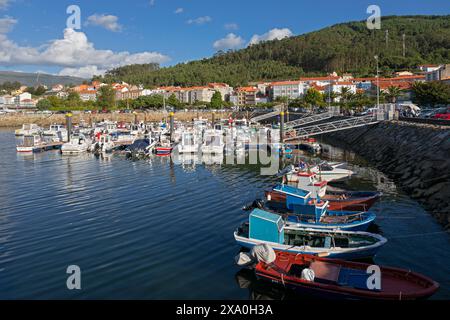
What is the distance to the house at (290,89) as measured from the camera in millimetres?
140750

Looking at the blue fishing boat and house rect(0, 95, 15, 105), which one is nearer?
the blue fishing boat

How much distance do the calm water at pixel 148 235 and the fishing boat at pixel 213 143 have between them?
11833mm

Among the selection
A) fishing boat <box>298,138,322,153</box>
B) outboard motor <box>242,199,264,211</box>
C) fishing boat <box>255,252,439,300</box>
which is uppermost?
fishing boat <box>298,138,322,153</box>

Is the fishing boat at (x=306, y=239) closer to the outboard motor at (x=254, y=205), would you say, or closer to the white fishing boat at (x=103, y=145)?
the outboard motor at (x=254, y=205)

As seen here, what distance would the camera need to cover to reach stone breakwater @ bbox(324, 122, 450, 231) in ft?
71.6

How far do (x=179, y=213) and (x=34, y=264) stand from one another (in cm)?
807

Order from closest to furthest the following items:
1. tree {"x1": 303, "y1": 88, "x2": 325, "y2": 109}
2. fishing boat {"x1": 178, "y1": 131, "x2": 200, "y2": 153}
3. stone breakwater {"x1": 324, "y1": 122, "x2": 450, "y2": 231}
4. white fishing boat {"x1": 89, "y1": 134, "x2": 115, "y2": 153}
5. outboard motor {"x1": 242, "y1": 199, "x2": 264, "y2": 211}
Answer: outboard motor {"x1": 242, "y1": 199, "x2": 264, "y2": 211}
stone breakwater {"x1": 324, "y1": 122, "x2": 450, "y2": 231}
fishing boat {"x1": 178, "y1": 131, "x2": 200, "y2": 153}
white fishing boat {"x1": 89, "y1": 134, "x2": 115, "y2": 153}
tree {"x1": 303, "y1": 88, "x2": 325, "y2": 109}

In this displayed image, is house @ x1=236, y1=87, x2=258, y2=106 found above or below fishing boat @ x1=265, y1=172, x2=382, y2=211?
above

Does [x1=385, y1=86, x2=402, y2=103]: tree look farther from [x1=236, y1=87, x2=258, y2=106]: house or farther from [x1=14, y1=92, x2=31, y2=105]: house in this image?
[x1=14, y1=92, x2=31, y2=105]: house

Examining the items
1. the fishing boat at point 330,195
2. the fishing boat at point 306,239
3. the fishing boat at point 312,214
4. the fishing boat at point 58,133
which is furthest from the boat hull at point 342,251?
the fishing boat at point 58,133

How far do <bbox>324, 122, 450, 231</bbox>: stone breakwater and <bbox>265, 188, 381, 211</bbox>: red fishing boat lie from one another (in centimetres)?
308

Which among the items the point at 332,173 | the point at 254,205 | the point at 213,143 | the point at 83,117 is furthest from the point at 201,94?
the point at 254,205

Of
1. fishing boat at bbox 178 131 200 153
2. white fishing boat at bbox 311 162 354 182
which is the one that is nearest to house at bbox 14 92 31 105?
fishing boat at bbox 178 131 200 153
